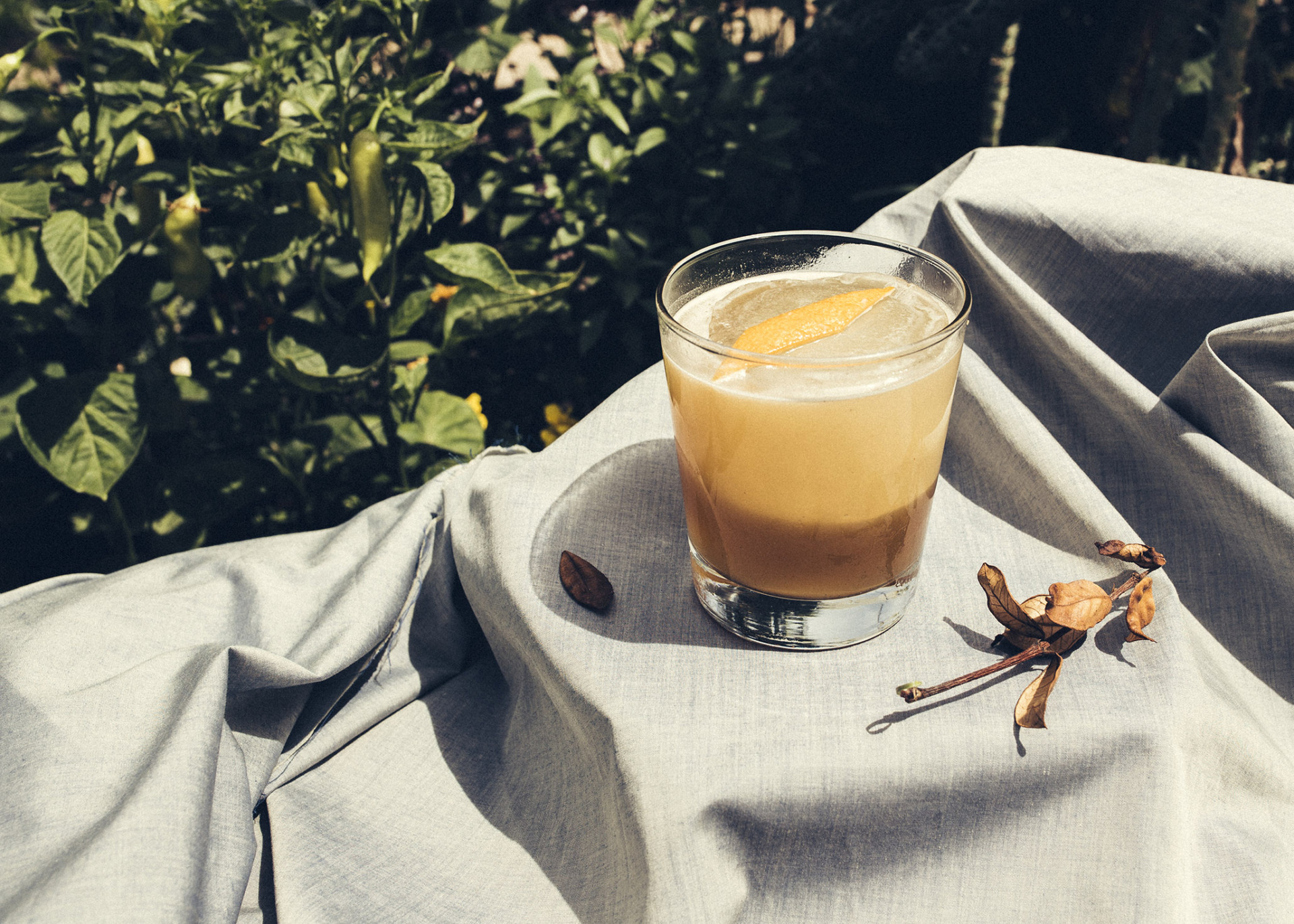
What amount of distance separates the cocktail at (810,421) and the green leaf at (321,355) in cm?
64

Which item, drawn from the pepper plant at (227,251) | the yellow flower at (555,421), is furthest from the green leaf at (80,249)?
the yellow flower at (555,421)

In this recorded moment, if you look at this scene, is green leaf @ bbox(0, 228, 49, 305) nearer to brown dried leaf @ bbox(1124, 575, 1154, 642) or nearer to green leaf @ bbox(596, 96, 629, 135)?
green leaf @ bbox(596, 96, 629, 135)

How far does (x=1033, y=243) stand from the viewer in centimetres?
128

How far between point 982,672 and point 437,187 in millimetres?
1014

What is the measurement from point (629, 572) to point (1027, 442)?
547mm

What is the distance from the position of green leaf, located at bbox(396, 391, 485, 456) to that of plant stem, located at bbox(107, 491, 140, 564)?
20.5 inches

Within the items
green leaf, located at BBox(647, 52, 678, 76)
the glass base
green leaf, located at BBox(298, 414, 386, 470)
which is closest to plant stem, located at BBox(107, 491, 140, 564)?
green leaf, located at BBox(298, 414, 386, 470)

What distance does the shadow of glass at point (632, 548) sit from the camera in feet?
3.22

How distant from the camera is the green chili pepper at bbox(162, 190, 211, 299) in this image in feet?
4.37

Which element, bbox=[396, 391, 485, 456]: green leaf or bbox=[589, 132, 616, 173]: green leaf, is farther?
bbox=[589, 132, 616, 173]: green leaf

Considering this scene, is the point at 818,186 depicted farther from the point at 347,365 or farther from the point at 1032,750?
the point at 1032,750

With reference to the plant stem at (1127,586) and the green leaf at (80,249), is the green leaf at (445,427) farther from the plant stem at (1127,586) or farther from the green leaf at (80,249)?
the plant stem at (1127,586)

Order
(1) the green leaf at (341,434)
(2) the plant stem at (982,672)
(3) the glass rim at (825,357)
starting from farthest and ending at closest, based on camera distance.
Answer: (1) the green leaf at (341,434) → (2) the plant stem at (982,672) → (3) the glass rim at (825,357)

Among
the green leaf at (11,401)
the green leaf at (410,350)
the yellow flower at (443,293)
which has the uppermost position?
the green leaf at (410,350)
